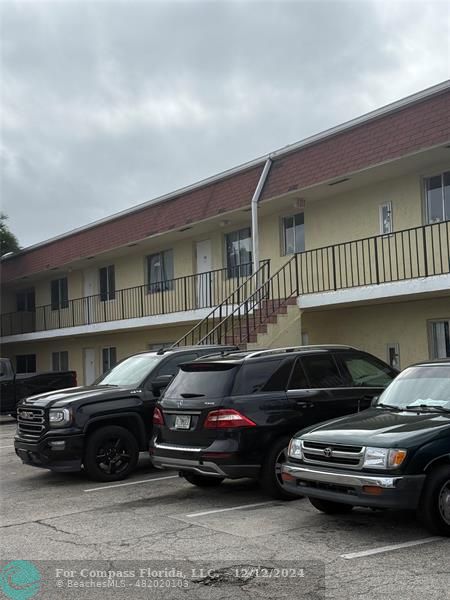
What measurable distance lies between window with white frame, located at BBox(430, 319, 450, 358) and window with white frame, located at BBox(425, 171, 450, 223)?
2.16 metres

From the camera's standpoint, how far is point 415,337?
601 inches

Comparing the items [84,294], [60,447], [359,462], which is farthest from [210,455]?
[84,294]

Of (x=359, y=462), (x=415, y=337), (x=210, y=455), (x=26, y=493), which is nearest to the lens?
(x=359, y=462)

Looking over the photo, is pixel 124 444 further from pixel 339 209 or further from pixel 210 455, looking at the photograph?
pixel 339 209

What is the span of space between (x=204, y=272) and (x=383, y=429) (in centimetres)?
1420

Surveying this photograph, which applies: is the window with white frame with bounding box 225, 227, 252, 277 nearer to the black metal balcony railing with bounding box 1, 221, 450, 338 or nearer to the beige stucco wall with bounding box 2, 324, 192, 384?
the black metal balcony railing with bounding box 1, 221, 450, 338

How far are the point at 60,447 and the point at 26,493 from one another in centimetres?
72

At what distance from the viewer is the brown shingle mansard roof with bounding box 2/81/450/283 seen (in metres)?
13.5

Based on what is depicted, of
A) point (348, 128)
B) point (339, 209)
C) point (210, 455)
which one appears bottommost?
→ point (210, 455)

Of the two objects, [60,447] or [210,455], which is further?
[60,447]

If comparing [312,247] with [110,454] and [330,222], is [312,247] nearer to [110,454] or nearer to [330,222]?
[330,222]

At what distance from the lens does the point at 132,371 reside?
11.0 meters

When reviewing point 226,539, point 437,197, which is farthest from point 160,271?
point 226,539

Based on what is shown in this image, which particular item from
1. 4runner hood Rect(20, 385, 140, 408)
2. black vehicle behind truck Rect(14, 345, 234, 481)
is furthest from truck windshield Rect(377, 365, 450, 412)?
4runner hood Rect(20, 385, 140, 408)
